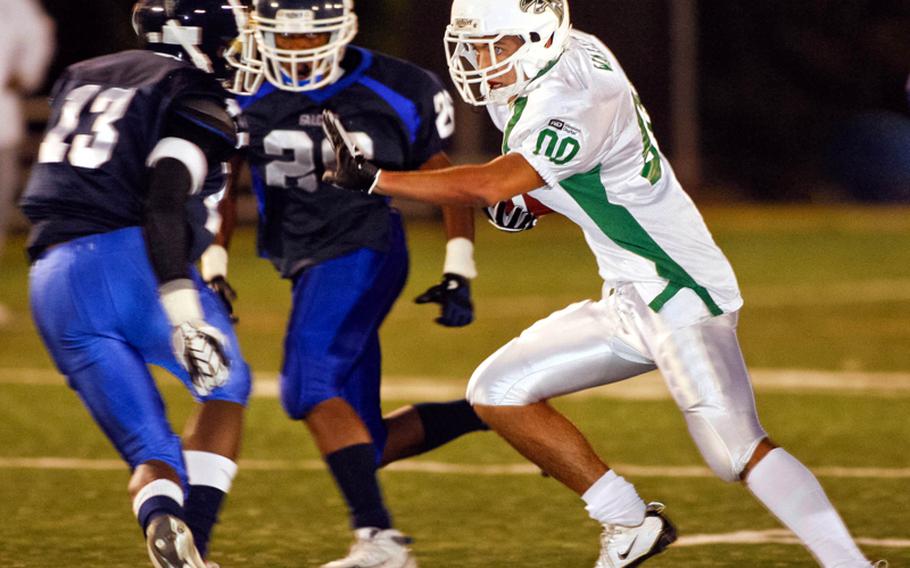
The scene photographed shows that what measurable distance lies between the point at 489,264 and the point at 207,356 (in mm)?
8101

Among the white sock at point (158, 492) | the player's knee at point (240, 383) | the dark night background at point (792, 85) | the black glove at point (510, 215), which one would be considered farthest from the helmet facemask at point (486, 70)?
the dark night background at point (792, 85)

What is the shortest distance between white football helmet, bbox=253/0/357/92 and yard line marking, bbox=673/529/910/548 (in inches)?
63.9

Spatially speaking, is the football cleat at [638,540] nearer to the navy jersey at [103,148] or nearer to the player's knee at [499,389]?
the player's knee at [499,389]

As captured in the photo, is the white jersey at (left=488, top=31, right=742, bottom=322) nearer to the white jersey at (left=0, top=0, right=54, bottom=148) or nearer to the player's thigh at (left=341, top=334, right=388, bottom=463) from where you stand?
the player's thigh at (left=341, top=334, right=388, bottom=463)

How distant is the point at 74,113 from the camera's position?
3795 millimetres

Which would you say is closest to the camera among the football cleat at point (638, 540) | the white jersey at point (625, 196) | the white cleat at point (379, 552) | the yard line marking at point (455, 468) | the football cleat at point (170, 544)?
the football cleat at point (170, 544)

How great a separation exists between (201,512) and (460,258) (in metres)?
1.08

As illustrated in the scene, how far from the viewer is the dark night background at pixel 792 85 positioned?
52.1ft

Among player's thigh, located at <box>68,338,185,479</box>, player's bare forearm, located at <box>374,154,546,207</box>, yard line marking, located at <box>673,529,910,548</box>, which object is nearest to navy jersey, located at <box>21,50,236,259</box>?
player's thigh, located at <box>68,338,185,479</box>

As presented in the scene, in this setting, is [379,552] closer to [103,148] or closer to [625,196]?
[625,196]

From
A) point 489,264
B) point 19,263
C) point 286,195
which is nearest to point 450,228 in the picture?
point 286,195

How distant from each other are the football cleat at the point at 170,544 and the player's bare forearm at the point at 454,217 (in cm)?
139

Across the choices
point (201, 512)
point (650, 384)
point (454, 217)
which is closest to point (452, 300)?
point (454, 217)

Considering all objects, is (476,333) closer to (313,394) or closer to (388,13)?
(313,394)
